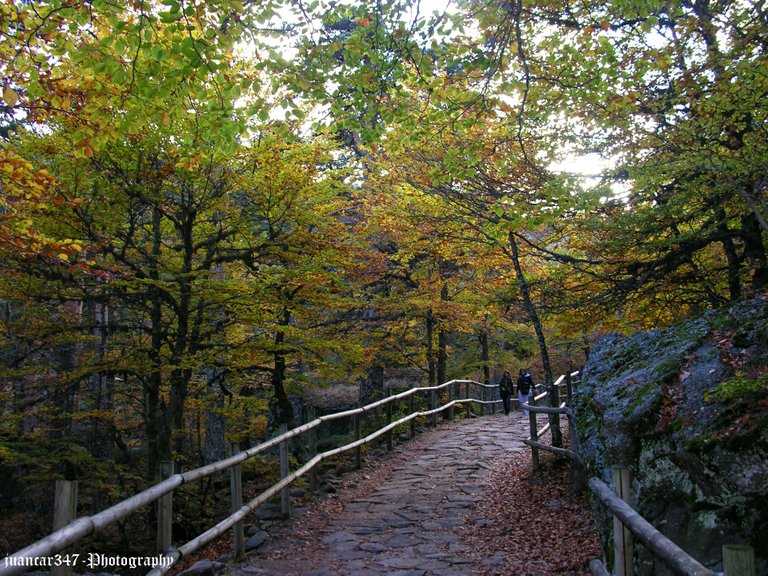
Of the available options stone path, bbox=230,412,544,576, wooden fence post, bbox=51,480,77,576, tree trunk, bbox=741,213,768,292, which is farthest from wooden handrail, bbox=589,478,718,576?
tree trunk, bbox=741,213,768,292

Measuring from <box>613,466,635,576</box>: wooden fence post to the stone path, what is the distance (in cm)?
225

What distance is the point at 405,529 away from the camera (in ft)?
23.1

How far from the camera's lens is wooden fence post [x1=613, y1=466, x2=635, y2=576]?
3.64m

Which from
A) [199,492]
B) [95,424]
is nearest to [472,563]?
[199,492]

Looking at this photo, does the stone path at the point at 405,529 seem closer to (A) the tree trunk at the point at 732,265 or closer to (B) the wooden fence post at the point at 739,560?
(B) the wooden fence post at the point at 739,560

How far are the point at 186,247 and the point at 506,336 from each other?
17.9m

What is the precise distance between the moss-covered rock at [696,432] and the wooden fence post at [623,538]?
0.53 m

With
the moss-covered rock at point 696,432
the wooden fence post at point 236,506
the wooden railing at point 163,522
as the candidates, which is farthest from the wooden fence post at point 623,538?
the wooden fence post at point 236,506

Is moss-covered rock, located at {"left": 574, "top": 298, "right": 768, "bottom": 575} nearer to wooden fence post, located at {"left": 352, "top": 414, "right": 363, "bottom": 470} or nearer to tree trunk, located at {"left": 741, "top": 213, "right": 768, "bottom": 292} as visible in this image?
tree trunk, located at {"left": 741, "top": 213, "right": 768, "bottom": 292}

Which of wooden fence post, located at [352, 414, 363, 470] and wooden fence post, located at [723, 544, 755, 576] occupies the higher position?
wooden fence post, located at [723, 544, 755, 576]

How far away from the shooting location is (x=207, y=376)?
17.2m

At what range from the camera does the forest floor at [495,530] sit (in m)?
5.68

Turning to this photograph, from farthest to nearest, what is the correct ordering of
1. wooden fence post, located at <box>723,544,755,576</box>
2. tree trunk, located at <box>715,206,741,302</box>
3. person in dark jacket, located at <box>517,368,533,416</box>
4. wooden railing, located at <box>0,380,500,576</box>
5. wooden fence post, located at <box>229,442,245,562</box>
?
person in dark jacket, located at <box>517,368,533,416</box> → tree trunk, located at <box>715,206,741,302</box> → wooden fence post, located at <box>229,442,245,562</box> → wooden railing, located at <box>0,380,500,576</box> → wooden fence post, located at <box>723,544,755,576</box>

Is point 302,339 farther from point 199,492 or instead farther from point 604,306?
point 604,306
